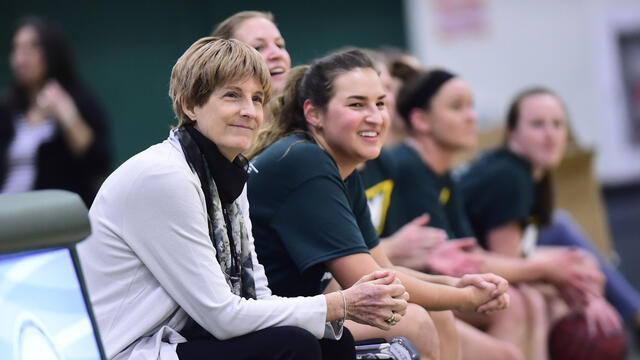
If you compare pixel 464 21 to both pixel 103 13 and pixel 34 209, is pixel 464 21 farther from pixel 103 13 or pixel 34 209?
pixel 34 209

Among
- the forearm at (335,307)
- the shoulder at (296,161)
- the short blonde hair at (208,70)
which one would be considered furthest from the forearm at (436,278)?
the short blonde hair at (208,70)

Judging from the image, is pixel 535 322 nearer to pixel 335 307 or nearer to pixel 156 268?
pixel 335 307

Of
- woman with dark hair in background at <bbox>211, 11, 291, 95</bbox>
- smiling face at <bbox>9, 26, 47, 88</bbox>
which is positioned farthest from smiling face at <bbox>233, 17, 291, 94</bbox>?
smiling face at <bbox>9, 26, 47, 88</bbox>

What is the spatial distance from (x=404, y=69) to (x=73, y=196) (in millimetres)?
2326

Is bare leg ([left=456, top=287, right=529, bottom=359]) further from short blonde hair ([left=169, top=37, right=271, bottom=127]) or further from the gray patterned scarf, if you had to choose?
short blonde hair ([left=169, top=37, right=271, bottom=127])

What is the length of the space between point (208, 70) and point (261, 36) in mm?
806

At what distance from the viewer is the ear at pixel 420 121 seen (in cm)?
351

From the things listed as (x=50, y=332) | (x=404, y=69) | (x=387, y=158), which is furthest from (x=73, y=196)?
(x=404, y=69)

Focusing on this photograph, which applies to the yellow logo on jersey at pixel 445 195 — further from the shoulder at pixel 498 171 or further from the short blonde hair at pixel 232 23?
the short blonde hair at pixel 232 23

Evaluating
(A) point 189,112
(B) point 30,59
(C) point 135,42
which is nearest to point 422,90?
(A) point 189,112

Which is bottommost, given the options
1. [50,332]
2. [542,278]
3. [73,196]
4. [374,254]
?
[542,278]

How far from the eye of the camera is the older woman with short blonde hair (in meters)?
1.92

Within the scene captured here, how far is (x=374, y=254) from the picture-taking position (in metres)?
2.52

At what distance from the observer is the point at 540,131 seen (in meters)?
3.89
